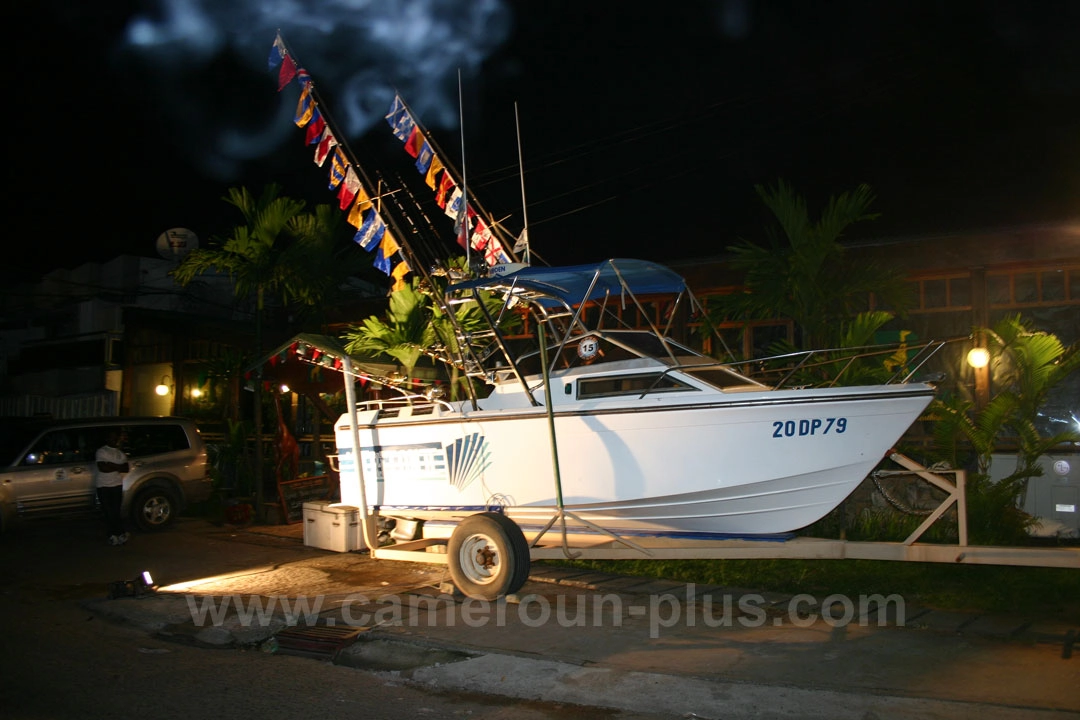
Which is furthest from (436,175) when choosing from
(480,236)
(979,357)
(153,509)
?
(979,357)

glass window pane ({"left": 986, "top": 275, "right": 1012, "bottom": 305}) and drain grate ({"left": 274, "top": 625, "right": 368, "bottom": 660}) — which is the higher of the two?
glass window pane ({"left": 986, "top": 275, "right": 1012, "bottom": 305})

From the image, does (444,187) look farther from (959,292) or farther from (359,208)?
(959,292)

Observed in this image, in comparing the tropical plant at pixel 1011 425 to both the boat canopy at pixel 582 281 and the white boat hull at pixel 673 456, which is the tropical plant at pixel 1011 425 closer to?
the white boat hull at pixel 673 456

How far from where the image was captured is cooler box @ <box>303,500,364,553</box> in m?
9.47

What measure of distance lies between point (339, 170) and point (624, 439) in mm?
6956

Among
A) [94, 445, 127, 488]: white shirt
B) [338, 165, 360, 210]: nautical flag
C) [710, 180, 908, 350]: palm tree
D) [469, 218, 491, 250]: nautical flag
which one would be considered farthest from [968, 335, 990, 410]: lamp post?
[94, 445, 127, 488]: white shirt

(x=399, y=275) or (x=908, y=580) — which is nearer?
(x=908, y=580)

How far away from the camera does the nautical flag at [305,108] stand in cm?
1282

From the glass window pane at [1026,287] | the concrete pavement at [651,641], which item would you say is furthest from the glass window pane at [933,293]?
the concrete pavement at [651,641]

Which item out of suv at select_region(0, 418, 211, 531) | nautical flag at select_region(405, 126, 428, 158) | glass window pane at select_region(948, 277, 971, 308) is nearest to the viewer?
suv at select_region(0, 418, 211, 531)

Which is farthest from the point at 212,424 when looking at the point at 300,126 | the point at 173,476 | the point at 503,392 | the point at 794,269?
the point at 794,269

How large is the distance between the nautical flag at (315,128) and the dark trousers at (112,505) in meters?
5.70

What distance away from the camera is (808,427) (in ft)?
24.2

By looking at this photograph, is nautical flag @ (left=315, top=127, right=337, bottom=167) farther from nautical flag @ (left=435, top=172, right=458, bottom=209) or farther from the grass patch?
the grass patch
